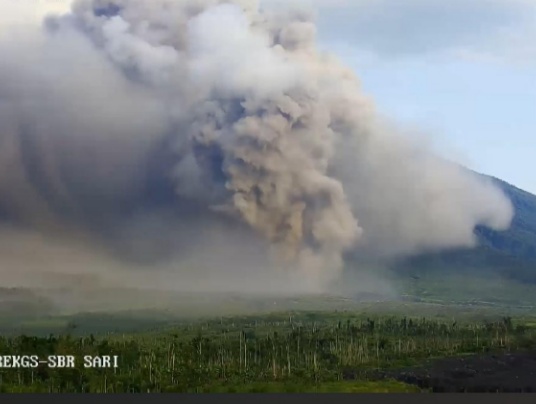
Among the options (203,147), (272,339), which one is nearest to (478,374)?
(272,339)

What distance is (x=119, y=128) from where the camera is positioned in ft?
18.9

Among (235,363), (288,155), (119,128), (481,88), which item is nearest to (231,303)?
(235,363)

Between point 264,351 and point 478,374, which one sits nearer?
point 264,351

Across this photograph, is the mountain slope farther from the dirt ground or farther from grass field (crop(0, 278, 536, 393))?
the dirt ground

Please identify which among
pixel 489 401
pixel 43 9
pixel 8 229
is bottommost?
pixel 489 401

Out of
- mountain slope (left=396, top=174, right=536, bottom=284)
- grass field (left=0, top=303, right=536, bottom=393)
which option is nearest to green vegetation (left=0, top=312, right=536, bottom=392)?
grass field (left=0, top=303, right=536, bottom=393)

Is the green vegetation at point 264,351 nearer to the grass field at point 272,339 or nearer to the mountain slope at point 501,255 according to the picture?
the grass field at point 272,339

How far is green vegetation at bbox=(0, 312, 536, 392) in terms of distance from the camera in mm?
5648

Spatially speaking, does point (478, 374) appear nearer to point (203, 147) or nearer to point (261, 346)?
point (261, 346)

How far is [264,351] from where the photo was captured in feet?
18.7

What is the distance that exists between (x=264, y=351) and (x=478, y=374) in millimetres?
1573

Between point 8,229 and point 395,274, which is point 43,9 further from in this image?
point 395,274

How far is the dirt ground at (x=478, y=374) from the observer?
18.9ft

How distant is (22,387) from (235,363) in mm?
1527
